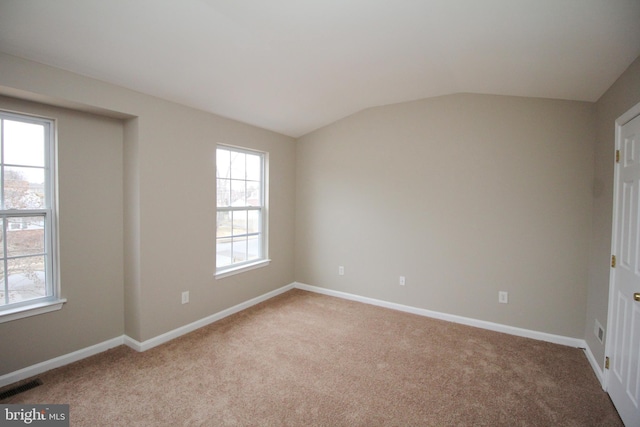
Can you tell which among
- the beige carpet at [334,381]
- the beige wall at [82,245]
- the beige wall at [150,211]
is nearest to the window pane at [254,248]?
the beige wall at [150,211]

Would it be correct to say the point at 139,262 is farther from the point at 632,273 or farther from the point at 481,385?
the point at 632,273

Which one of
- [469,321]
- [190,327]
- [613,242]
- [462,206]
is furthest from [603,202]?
[190,327]

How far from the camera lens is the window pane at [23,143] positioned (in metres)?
2.18

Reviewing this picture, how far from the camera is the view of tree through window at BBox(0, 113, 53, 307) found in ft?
7.13

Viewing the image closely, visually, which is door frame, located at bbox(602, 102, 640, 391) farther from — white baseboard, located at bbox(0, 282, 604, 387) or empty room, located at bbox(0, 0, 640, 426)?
white baseboard, located at bbox(0, 282, 604, 387)

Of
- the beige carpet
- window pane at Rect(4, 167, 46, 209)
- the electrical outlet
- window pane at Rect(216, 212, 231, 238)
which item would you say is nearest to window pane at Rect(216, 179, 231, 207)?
window pane at Rect(216, 212, 231, 238)

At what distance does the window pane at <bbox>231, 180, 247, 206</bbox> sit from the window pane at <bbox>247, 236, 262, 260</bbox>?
1.73 ft

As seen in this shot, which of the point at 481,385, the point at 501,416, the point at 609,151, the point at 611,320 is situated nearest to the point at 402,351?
the point at 481,385

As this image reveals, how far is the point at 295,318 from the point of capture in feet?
11.5

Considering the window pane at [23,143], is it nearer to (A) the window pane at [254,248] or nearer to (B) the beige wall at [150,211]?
(B) the beige wall at [150,211]

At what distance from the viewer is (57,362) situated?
2391 mm

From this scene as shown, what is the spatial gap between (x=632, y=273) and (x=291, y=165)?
12.5 ft

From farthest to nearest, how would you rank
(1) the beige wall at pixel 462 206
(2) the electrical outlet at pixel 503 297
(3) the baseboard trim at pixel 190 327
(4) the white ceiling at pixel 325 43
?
(2) the electrical outlet at pixel 503 297
(1) the beige wall at pixel 462 206
(3) the baseboard trim at pixel 190 327
(4) the white ceiling at pixel 325 43

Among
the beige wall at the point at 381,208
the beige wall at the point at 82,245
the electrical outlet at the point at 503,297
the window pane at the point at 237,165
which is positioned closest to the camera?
the beige wall at the point at 82,245
